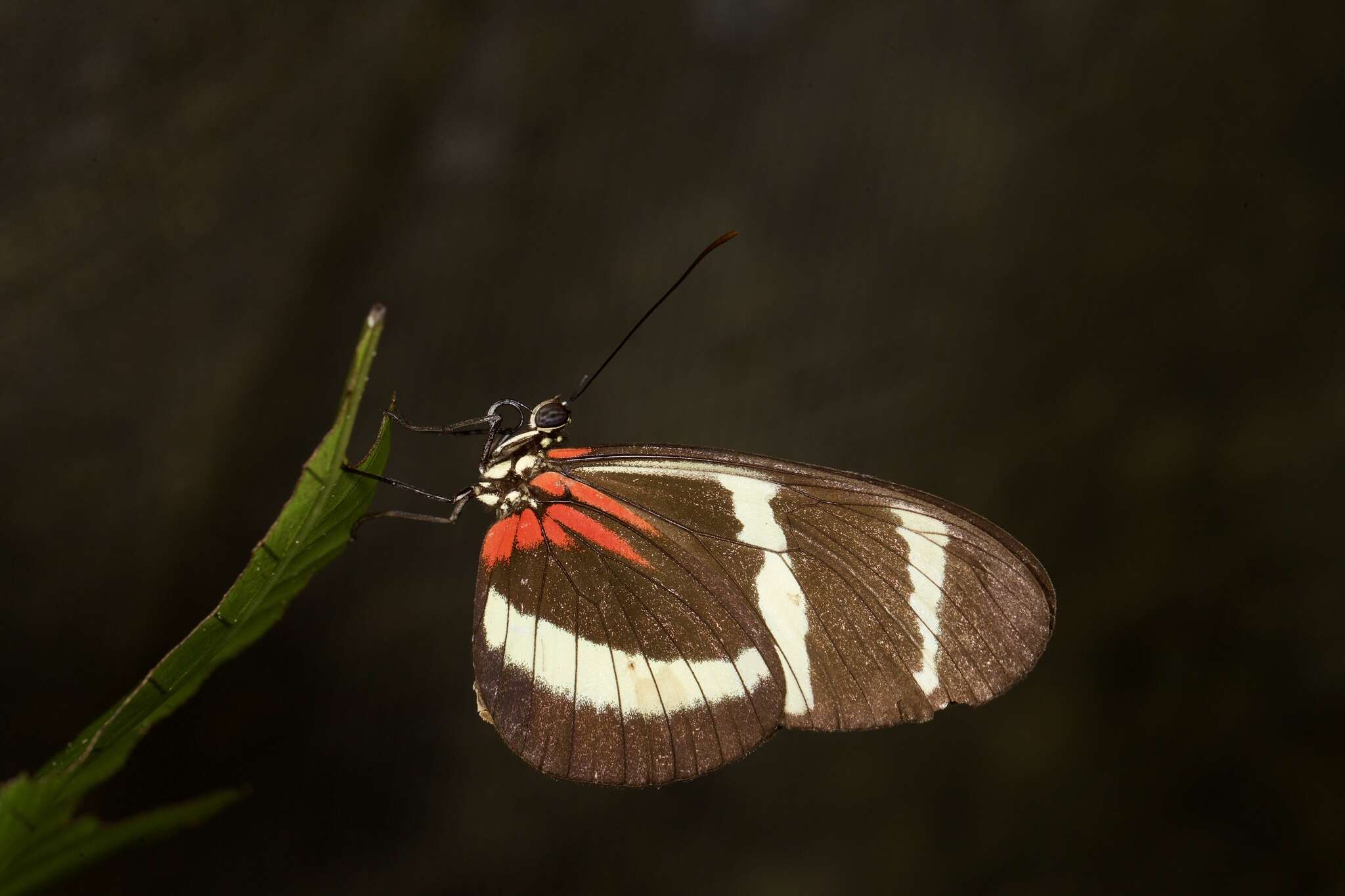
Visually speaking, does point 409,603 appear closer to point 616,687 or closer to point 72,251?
point 72,251

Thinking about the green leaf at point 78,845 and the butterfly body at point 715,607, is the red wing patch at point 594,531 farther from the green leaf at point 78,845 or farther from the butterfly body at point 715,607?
the green leaf at point 78,845

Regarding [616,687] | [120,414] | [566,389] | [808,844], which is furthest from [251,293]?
[808,844]

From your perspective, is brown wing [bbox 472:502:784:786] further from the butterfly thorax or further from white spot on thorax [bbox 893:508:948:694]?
white spot on thorax [bbox 893:508:948:694]

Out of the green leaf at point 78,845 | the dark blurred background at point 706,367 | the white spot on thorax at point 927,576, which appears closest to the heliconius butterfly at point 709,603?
the white spot on thorax at point 927,576

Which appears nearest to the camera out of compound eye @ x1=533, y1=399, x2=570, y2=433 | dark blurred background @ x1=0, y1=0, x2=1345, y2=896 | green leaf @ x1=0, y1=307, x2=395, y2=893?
green leaf @ x1=0, y1=307, x2=395, y2=893

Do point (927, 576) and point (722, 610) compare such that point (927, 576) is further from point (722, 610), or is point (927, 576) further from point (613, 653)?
point (613, 653)

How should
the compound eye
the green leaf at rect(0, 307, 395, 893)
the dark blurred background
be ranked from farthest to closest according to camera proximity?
the dark blurred background
the compound eye
the green leaf at rect(0, 307, 395, 893)

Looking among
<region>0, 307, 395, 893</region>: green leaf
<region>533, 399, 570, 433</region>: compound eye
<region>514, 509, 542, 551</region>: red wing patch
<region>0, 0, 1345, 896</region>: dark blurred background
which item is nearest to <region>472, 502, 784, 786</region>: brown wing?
<region>514, 509, 542, 551</region>: red wing patch

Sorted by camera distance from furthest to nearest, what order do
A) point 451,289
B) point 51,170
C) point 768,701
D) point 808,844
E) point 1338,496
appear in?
point 1338,496
point 808,844
point 451,289
point 51,170
point 768,701

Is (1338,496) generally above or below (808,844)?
above
